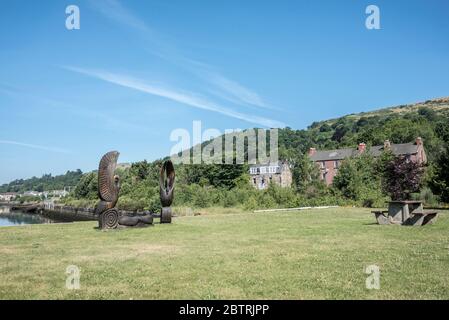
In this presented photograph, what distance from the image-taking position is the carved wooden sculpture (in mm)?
19094

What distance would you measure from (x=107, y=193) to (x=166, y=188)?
4161 millimetres

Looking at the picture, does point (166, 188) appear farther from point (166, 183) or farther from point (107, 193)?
point (107, 193)

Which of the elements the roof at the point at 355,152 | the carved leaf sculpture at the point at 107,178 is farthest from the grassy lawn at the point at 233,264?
the roof at the point at 355,152

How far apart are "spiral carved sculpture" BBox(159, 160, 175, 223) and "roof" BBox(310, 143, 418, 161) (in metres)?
66.5

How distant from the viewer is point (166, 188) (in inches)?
893

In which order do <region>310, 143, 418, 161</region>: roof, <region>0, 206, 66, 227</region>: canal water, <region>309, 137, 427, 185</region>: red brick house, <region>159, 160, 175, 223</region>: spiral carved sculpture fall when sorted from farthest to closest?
<region>309, 137, 427, 185</region>: red brick house
<region>310, 143, 418, 161</region>: roof
<region>0, 206, 66, 227</region>: canal water
<region>159, 160, 175, 223</region>: spiral carved sculpture

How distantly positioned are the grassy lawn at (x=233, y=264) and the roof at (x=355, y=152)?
2820 inches

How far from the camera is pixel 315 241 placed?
1390 cm

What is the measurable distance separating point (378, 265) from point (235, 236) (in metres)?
7.20

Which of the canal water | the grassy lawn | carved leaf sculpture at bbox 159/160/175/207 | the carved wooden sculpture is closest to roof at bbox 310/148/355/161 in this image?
the canal water

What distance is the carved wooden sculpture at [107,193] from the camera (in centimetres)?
1909

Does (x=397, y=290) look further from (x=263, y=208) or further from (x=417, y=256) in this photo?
(x=263, y=208)

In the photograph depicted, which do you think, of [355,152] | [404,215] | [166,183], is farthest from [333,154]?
[404,215]

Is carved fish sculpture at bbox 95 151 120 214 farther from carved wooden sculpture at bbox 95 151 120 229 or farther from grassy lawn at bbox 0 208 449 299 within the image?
grassy lawn at bbox 0 208 449 299
